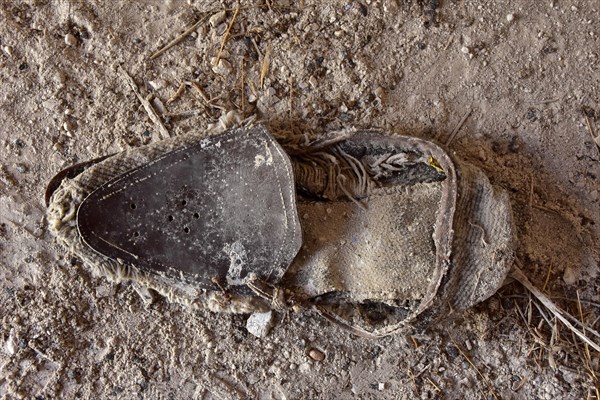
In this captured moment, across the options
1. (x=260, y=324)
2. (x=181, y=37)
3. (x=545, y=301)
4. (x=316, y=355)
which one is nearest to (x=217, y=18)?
(x=181, y=37)

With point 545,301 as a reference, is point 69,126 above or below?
above

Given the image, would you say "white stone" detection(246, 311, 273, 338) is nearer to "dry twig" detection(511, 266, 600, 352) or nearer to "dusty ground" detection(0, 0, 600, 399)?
"dusty ground" detection(0, 0, 600, 399)

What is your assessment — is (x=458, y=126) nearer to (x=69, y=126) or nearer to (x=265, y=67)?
(x=265, y=67)

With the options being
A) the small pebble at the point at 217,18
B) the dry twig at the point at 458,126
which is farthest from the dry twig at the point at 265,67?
the dry twig at the point at 458,126

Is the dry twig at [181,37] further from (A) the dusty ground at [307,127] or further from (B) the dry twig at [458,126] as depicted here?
(B) the dry twig at [458,126]

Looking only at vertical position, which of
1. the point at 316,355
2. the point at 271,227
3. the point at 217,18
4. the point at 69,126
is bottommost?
the point at 316,355

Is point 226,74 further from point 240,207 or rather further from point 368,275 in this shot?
point 368,275

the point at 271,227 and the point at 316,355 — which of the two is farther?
the point at 316,355

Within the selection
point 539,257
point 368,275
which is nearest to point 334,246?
point 368,275
